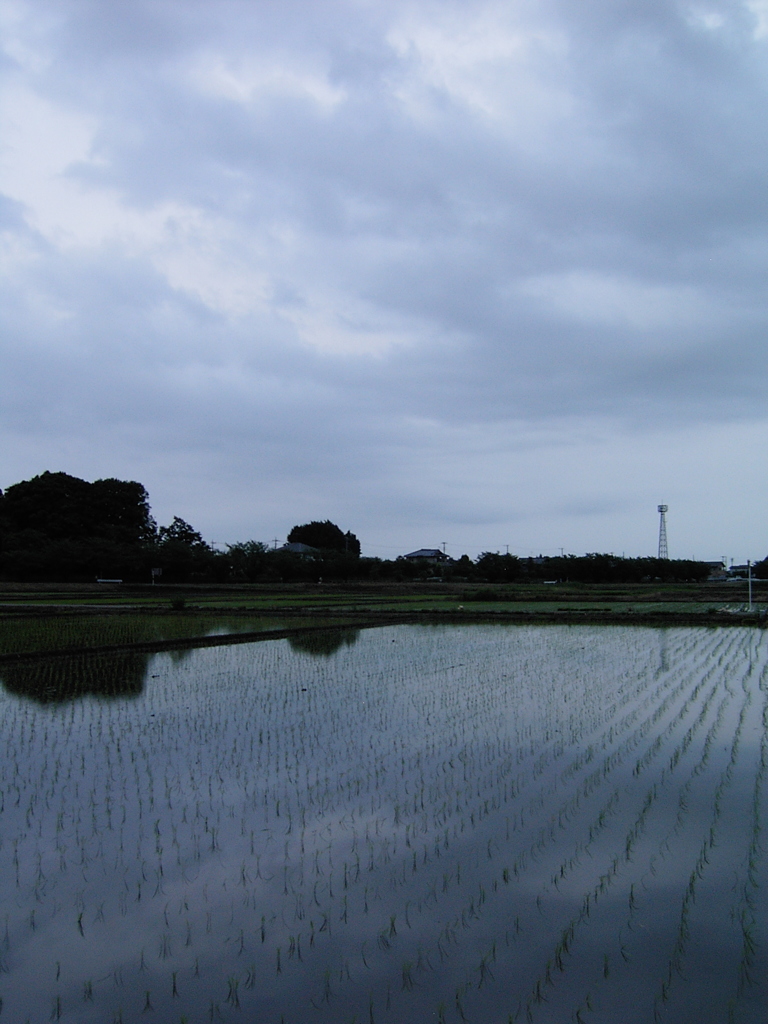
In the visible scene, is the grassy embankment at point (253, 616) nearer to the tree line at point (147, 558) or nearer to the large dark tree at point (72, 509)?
the tree line at point (147, 558)

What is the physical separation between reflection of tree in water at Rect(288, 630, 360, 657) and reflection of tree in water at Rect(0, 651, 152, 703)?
3.46 meters

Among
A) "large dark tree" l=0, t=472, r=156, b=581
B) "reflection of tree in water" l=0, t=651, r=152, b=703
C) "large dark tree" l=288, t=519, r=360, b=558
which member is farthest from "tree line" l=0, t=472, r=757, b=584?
"reflection of tree in water" l=0, t=651, r=152, b=703

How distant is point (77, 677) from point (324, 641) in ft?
23.5

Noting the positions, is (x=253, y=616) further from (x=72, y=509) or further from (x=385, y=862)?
(x=72, y=509)

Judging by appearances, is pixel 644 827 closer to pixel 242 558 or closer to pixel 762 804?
pixel 762 804

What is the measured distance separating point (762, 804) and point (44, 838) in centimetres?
504

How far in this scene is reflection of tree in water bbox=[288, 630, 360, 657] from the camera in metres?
16.7

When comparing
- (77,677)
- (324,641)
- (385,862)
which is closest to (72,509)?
(324,641)

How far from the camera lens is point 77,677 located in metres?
12.4

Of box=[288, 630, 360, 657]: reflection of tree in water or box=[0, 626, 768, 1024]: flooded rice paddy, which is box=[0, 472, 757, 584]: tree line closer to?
box=[288, 630, 360, 657]: reflection of tree in water

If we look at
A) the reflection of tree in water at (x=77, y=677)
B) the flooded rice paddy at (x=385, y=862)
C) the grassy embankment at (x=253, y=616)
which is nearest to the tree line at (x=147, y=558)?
the grassy embankment at (x=253, y=616)

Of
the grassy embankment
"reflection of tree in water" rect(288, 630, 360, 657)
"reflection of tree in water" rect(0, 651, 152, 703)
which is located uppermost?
the grassy embankment

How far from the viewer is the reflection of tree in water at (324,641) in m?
16.7

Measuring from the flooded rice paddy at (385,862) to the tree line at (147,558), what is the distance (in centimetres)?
4375
